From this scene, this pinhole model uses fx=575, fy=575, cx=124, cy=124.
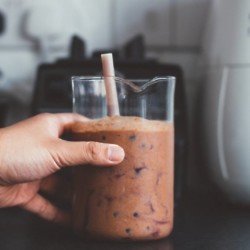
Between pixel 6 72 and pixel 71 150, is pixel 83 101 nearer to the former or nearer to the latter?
pixel 71 150

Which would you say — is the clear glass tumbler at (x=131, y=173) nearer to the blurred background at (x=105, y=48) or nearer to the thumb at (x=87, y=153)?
the thumb at (x=87, y=153)

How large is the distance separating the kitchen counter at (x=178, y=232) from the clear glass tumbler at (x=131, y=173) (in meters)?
0.02

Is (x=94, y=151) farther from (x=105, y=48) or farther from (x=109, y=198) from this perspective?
(x=105, y=48)

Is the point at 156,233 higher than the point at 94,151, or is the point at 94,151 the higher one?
the point at 94,151

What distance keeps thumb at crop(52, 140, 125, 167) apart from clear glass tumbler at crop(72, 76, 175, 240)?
0.04 ft

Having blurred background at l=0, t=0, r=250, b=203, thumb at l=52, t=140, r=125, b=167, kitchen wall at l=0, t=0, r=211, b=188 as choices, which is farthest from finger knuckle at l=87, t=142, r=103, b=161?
kitchen wall at l=0, t=0, r=211, b=188

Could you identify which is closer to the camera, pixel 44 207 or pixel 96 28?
pixel 44 207

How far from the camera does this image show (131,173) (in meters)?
0.68

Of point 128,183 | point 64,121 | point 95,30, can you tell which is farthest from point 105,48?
point 128,183

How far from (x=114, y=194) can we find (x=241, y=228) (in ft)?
0.69

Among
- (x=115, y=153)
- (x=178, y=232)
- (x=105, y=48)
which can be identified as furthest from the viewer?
(x=105, y=48)

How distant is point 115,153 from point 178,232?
0.56 ft

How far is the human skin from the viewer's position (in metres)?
0.67

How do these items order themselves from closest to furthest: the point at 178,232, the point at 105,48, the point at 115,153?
the point at 115,153 < the point at 178,232 < the point at 105,48
